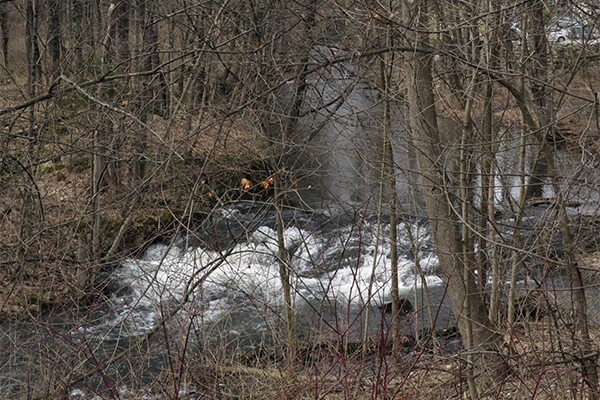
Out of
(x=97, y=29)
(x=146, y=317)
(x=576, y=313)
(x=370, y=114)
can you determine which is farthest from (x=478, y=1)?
(x=97, y=29)

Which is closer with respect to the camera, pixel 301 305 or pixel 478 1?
pixel 478 1

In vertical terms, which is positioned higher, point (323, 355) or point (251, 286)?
point (251, 286)

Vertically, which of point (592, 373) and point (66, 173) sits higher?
point (66, 173)

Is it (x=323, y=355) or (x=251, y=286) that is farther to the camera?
(x=251, y=286)

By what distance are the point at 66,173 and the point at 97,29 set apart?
11.8 feet

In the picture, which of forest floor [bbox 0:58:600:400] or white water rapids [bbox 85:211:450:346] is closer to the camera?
forest floor [bbox 0:58:600:400]

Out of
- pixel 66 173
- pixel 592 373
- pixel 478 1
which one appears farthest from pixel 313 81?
pixel 66 173

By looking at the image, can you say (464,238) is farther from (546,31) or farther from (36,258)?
(36,258)

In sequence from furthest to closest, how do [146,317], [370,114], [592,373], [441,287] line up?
[441,287] → [146,317] → [370,114] → [592,373]

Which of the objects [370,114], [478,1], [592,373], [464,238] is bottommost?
[592,373]

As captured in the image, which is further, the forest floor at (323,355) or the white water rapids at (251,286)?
the white water rapids at (251,286)

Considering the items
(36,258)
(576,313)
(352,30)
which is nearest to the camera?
(576,313)

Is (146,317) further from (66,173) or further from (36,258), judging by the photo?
(66,173)

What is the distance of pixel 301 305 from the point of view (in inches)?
385
